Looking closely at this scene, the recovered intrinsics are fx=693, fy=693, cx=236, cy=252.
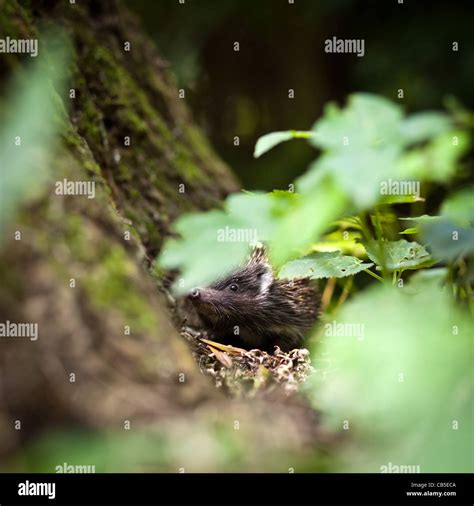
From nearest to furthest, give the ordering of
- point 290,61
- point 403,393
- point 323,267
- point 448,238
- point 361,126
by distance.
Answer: point 403,393, point 361,126, point 448,238, point 323,267, point 290,61

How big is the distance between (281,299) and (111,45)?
245cm

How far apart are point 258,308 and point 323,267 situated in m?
2.72

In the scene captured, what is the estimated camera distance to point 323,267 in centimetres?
312

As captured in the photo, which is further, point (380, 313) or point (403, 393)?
point (380, 313)

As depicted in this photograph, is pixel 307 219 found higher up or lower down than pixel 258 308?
higher up

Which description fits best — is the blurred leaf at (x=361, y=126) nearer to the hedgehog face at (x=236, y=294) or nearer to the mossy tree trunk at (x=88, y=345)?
the mossy tree trunk at (x=88, y=345)

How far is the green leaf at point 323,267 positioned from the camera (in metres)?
3.07

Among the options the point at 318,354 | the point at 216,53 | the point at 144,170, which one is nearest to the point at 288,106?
the point at 216,53

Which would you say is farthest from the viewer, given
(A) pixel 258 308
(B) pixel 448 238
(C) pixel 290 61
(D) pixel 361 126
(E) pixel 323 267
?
(C) pixel 290 61

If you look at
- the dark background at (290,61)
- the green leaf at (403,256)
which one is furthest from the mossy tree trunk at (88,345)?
the dark background at (290,61)

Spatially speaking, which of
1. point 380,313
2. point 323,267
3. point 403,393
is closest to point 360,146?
point 380,313

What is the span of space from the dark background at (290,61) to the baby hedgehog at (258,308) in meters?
3.01

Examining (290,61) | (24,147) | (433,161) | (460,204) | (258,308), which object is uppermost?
(290,61)

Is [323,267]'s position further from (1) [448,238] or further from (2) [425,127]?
(2) [425,127]
